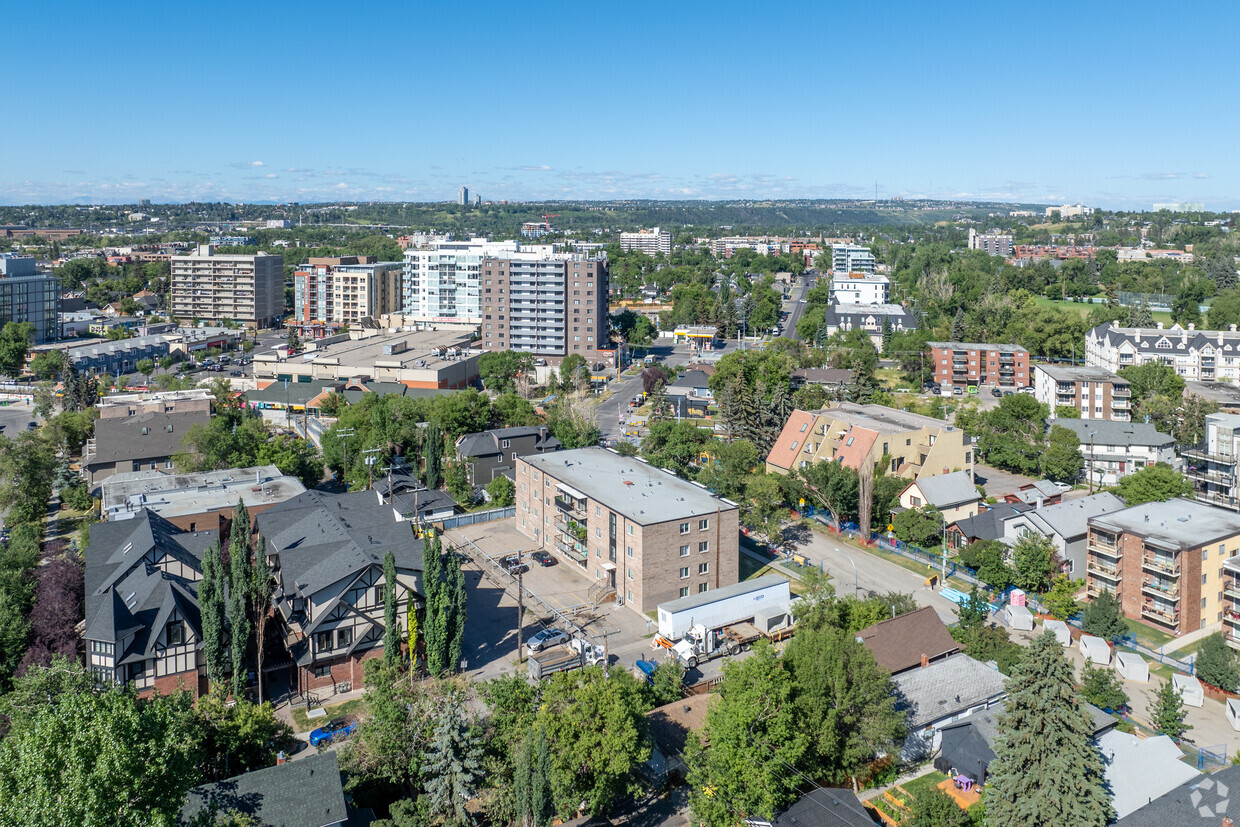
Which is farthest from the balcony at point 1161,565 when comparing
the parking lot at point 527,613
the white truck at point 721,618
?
the parking lot at point 527,613

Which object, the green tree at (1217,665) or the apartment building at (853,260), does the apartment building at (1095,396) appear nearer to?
the green tree at (1217,665)

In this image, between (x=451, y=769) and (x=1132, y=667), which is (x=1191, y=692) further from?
(x=451, y=769)

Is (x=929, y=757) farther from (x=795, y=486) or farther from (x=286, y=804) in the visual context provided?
(x=795, y=486)

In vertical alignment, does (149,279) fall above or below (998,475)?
above

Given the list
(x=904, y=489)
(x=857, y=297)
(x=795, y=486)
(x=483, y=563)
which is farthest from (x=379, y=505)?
(x=857, y=297)

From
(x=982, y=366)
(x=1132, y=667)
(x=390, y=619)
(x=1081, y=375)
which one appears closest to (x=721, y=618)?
(x=390, y=619)

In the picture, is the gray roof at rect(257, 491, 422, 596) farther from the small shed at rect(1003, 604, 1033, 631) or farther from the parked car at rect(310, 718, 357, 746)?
the small shed at rect(1003, 604, 1033, 631)
